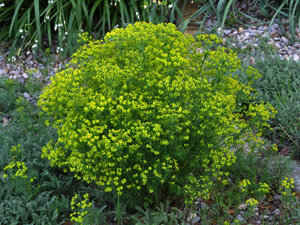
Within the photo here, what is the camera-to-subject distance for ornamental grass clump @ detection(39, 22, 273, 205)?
2307 millimetres

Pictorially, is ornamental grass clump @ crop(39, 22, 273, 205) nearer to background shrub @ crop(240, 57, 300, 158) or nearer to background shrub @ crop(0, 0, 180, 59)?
background shrub @ crop(240, 57, 300, 158)

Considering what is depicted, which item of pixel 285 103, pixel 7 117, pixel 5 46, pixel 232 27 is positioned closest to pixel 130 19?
pixel 232 27

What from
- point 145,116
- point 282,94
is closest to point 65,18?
point 282,94

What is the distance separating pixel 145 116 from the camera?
8.23 feet

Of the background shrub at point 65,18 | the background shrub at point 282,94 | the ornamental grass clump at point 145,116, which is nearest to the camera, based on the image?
the ornamental grass clump at point 145,116

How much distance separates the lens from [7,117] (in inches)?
170

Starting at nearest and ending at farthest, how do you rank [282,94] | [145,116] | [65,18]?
1. [145,116]
2. [282,94]
3. [65,18]

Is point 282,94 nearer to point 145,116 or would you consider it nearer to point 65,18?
point 145,116

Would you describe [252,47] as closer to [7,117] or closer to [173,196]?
[173,196]

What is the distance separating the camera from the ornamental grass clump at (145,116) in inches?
90.8

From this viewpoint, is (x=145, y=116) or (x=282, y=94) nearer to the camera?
(x=145, y=116)

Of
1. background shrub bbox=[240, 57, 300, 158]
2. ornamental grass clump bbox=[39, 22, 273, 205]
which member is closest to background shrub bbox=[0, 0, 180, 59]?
background shrub bbox=[240, 57, 300, 158]

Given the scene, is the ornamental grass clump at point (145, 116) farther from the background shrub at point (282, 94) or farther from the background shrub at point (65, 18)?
the background shrub at point (65, 18)

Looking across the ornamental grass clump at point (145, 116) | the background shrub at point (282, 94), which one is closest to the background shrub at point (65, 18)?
the background shrub at point (282, 94)
